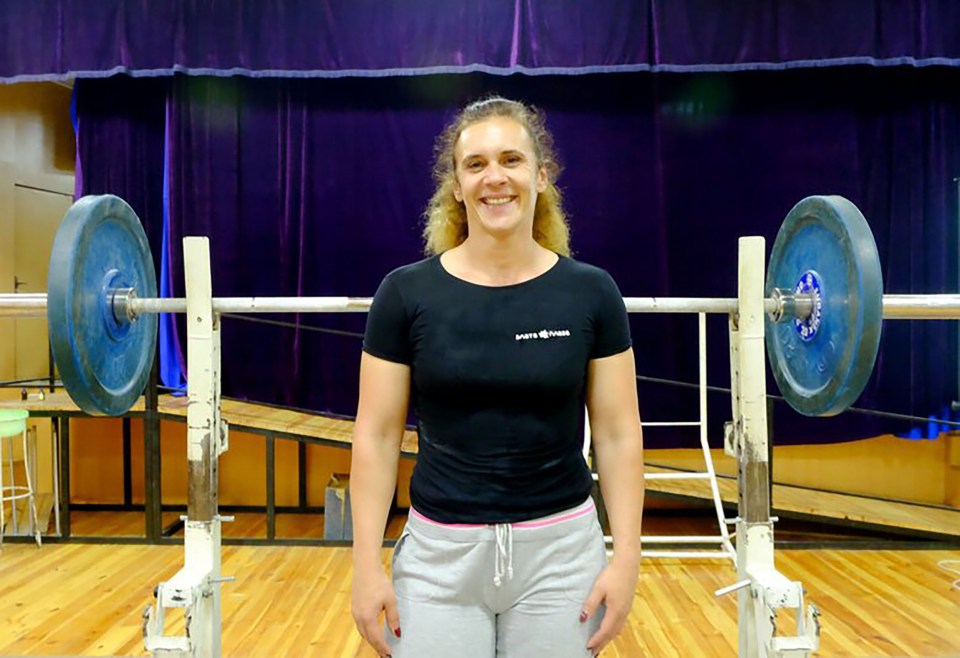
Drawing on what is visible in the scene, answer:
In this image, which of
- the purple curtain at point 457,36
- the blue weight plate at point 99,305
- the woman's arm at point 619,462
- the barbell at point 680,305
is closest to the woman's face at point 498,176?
the woman's arm at point 619,462

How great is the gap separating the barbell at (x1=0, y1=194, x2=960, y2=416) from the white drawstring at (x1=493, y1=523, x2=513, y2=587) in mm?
747

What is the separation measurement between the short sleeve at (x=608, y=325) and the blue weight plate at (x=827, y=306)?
632 millimetres

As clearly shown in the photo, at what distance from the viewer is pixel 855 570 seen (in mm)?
3436

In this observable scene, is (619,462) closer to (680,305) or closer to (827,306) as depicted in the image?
(680,305)

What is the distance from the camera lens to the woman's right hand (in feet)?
3.74

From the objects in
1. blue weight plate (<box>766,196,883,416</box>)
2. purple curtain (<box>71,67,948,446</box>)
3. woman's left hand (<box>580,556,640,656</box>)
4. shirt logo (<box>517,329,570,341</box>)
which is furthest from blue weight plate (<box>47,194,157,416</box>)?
purple curtain (<box>71,67,948,446</box>)

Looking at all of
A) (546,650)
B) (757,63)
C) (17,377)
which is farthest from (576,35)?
(17,377)

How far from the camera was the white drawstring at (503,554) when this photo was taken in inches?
43.6

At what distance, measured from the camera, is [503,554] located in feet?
3.63

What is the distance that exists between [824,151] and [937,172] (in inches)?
25.9

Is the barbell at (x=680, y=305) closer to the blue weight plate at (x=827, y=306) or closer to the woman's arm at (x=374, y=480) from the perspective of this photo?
the blue weight plate at (x=827, y=306)

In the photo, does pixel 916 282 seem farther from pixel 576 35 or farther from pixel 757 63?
pixel 576 35

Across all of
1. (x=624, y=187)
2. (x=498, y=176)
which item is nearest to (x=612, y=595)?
(x=498, y=176)

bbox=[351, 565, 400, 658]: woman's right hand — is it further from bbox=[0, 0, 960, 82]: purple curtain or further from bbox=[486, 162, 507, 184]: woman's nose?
bbox=[0, 0, 960, 82]: purple curtain
